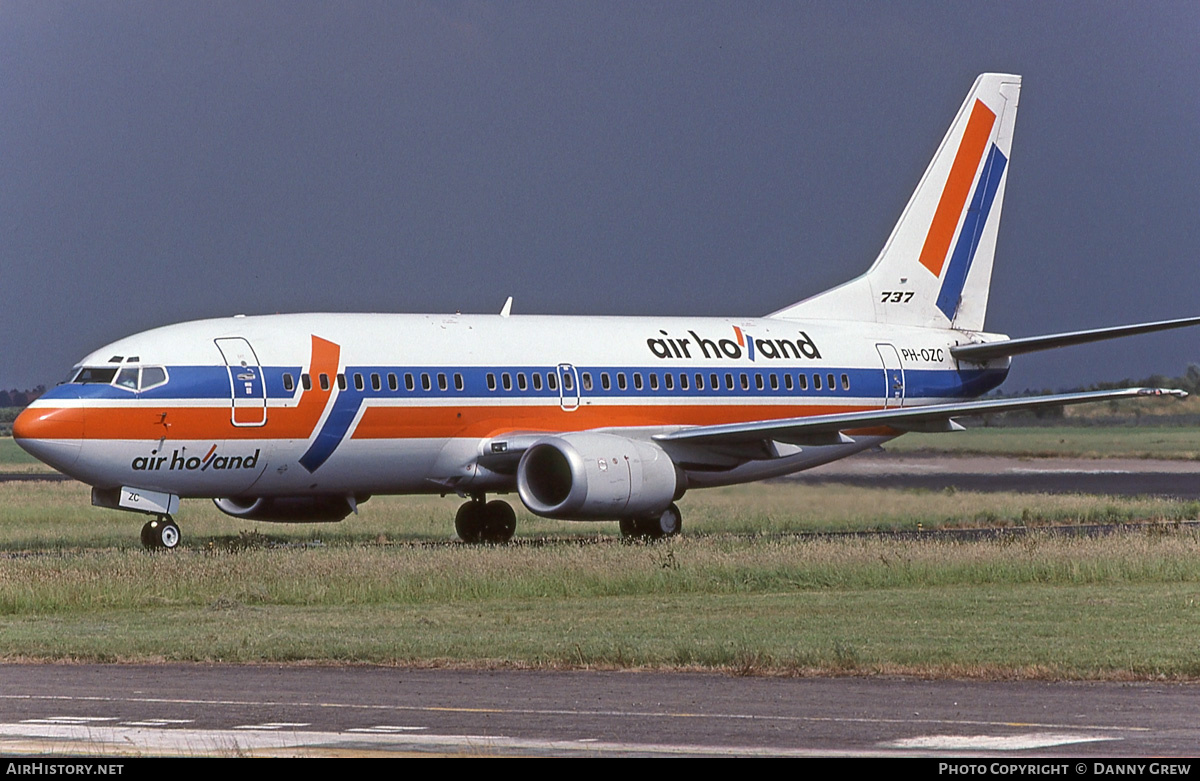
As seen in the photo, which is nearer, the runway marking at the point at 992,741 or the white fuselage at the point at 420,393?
the runway marking at the point at 992,741

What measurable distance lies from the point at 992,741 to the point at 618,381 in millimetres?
25010

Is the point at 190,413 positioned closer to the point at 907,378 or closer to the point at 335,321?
the point at 335,321

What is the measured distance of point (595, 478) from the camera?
3344cm

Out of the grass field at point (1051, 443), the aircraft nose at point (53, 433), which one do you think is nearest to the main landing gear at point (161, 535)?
the aircraft nose at point (53, 433)

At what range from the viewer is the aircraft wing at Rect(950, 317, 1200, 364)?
3731cm

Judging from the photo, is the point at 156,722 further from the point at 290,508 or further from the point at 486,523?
the point at 486,523

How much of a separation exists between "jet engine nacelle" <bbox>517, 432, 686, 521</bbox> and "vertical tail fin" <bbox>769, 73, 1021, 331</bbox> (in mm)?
9882

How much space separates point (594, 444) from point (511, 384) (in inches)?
103

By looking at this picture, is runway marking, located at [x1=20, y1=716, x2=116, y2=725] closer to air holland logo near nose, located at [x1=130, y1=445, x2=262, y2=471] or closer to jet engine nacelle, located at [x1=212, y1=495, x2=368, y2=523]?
air holland logo near nose, located at [x1=130, y1=445, x2=262, y2=471]

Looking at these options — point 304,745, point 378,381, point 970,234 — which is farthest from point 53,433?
point 970,234

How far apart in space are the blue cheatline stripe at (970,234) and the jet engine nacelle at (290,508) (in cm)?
1597

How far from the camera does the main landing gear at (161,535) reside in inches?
1273

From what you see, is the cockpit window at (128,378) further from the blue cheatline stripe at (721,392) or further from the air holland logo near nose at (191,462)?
the blue cheatline stripe at (721,392)
